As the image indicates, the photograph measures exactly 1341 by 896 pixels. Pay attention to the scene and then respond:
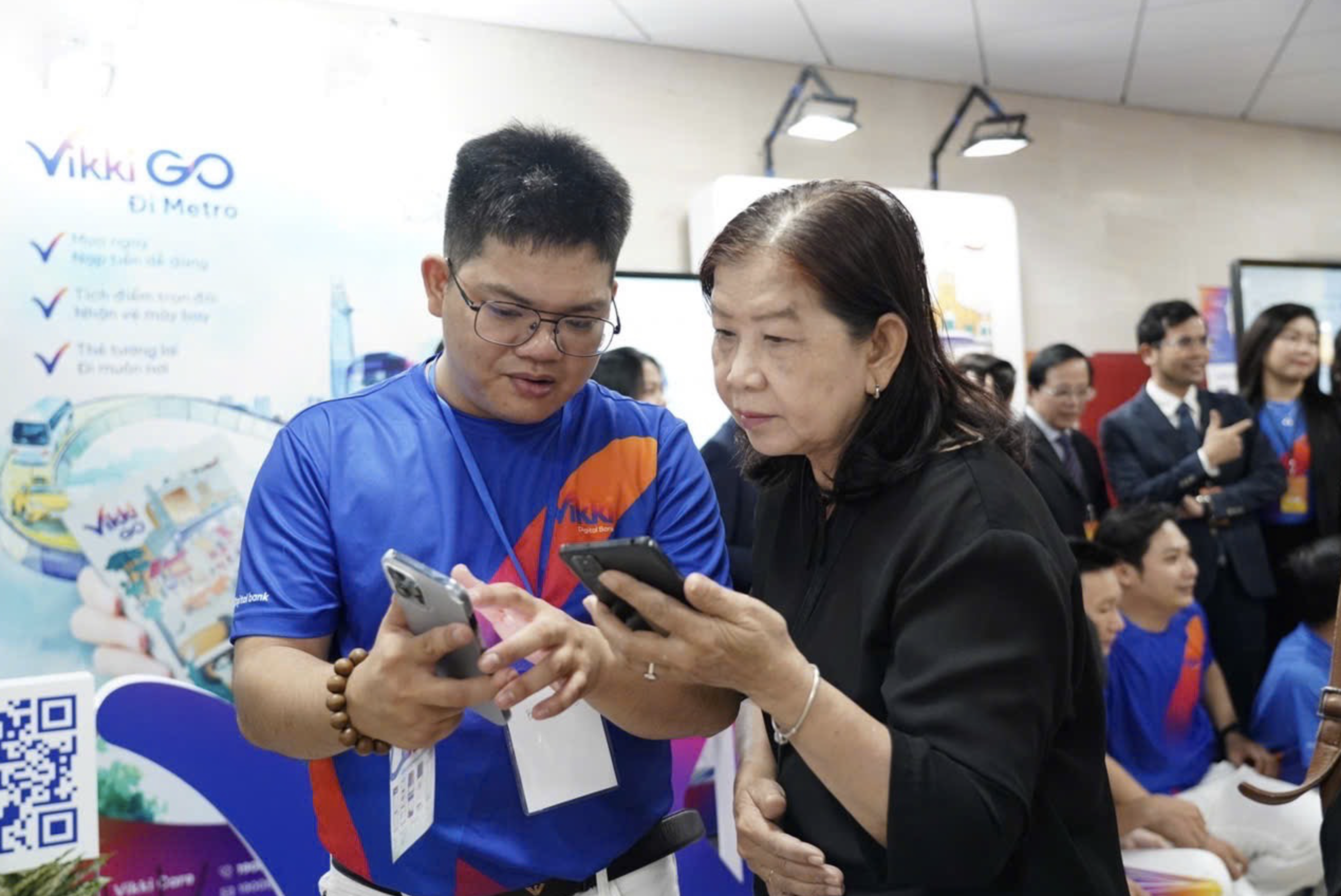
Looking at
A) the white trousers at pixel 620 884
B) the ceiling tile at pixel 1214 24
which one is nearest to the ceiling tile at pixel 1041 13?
the ceiling tile at pixel 1214 24

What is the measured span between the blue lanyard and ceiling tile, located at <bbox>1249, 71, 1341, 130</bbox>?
6.09 m

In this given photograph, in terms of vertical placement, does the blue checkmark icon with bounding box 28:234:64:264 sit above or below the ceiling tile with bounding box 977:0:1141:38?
below

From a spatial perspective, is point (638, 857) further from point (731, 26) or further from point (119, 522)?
point (731, 26)

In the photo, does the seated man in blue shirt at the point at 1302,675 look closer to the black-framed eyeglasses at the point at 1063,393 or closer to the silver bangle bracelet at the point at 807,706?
the black-framed eyeglasses at the point at 1063,393

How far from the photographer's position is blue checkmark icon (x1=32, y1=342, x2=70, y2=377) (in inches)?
136

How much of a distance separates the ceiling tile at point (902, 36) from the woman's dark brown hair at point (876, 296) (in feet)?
12.2

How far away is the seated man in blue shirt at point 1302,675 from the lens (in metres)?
3.54

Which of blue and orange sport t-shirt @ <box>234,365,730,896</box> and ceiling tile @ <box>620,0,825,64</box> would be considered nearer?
blue and orange sport t-shirt @ <box>234,365,730,896</box>

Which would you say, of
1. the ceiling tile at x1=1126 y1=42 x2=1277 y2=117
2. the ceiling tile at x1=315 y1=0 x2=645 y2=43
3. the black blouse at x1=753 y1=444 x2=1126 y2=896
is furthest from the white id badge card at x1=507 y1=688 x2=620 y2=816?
the ceiling tile at x1=1126 y1=42 x2=1277 y2=117

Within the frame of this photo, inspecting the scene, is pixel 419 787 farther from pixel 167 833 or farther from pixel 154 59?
pixel 154 59

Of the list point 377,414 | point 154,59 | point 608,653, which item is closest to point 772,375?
point 608,653

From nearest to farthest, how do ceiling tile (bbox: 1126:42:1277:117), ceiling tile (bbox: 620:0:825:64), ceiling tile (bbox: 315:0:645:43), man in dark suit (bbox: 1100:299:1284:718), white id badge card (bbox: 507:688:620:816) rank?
white id badge card (bbox: 507:688:620:816) < ceiling tile (bbox: 315:0:645:43) < man in dark suit (bbox: 1100:299:1284:718) < ceiling tile (bbox: 620:0:825:64) < ceiling tile (bbox: 1126:42:1277:117)

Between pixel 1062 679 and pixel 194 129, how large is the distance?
3.42 m

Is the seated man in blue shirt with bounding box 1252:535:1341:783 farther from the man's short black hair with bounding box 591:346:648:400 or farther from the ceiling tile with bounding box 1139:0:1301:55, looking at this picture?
the ceiling tile with bounding box 1139:0:1301:55
